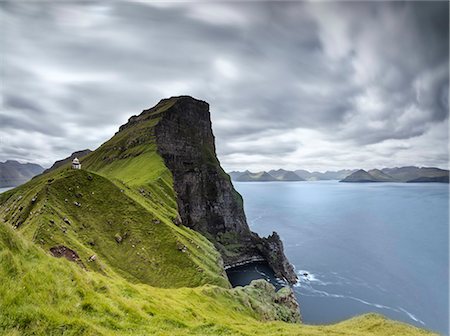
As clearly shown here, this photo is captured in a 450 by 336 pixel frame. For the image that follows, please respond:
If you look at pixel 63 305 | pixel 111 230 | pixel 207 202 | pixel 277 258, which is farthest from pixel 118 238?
pixel 207 202

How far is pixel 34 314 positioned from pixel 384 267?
175m

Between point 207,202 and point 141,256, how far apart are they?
121548mm

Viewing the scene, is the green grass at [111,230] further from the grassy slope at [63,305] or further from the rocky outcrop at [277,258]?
the rocky outcrop at [277,258]

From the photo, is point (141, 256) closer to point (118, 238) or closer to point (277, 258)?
point (118, 238)

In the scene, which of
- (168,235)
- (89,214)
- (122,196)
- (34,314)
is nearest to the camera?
(34,314)

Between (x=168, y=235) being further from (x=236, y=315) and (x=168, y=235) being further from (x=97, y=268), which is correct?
(x=236, y=315)

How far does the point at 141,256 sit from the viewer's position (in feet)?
221

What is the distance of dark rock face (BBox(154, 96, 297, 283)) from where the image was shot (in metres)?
169

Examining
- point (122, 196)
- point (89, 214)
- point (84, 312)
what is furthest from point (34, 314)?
point (122, 196)

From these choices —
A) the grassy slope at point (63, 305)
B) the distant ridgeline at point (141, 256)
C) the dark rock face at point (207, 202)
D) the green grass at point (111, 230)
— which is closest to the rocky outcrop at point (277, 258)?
the dark rock face at point (207, 202)

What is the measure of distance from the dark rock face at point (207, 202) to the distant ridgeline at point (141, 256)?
726 millimetres

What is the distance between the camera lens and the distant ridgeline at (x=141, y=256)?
1642 centimetres

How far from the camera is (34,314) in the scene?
13.8 m

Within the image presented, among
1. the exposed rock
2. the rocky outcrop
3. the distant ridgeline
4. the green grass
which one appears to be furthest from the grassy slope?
the rocky outcrop
